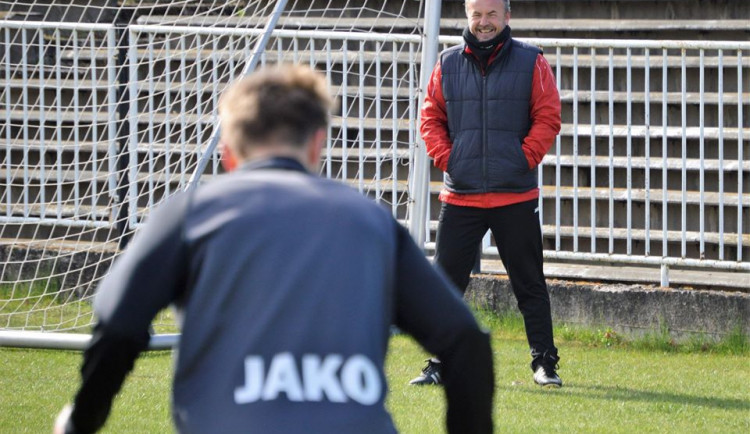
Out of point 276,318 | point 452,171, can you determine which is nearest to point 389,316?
point 276,318

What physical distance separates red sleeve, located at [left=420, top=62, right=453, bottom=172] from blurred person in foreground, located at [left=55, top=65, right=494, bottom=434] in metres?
4.22

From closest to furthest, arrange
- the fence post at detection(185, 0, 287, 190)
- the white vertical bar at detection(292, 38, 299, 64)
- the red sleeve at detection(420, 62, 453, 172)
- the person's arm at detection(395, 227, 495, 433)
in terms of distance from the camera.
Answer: the person's arm at detection(395, 227, 495, 433)
the red sleeve at detection(420, 62, 453, 172)
the fence post at detection(185, 0, 287, 190)
the white vertical bar at detection(292, 38, 299, 64)

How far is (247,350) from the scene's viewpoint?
231 cm

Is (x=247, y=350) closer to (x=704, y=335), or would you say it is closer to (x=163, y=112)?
(x=704, y=335)

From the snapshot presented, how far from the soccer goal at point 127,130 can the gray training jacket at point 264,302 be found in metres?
5.66

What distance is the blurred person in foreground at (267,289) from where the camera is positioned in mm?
2312

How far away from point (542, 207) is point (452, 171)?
2.44m

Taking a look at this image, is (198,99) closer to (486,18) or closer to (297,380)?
(486,18)

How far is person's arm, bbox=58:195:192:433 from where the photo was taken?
2.34m

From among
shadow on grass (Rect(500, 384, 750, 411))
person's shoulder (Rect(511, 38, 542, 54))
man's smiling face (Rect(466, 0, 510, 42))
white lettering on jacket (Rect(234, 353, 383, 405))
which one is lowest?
shadow on grass (Rect(500, 384, 750, 411))

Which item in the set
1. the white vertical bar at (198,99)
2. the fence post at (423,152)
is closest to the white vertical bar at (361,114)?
the fence post at (423,152)

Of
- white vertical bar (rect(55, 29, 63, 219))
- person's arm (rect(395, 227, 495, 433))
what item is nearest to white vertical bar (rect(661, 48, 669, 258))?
white vertical bar (rect(55, 29, 63, 219))

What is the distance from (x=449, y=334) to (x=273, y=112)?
0.54 m

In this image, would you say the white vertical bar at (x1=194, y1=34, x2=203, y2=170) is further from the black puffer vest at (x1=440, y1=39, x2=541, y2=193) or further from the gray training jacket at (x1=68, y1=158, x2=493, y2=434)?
the gray training jacket at (x1=68, y1=158, x2=493, y2=434)
